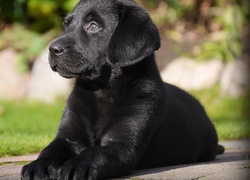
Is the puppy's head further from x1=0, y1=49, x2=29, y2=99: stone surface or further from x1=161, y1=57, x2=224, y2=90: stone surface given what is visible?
x1=0, y1=49, x2=29, y2=99: stone surface

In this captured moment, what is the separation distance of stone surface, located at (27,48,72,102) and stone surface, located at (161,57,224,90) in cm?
176

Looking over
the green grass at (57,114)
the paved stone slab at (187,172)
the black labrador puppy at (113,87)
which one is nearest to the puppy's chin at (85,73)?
the black labrador puppy at (113,87)

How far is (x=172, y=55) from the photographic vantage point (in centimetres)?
1155

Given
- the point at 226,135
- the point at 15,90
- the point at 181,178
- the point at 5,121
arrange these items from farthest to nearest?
the point at 15,90
the point at 5,121
the point at 226,135
the point at 181,178

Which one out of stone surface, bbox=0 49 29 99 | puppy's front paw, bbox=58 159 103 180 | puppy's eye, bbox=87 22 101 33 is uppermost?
puppy's eye, bbox=87 22 101 33

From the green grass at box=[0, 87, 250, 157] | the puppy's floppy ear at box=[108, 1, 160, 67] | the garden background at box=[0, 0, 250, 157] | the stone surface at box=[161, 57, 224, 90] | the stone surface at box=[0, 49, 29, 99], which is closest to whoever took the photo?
the puppy's floppy ear at box=[108, 1, 160, 67]

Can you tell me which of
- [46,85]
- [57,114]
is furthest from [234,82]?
[46,85]

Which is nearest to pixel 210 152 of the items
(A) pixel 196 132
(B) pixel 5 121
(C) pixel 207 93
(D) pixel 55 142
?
(A) pixel 196 132

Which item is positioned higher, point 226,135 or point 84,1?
point 84,1

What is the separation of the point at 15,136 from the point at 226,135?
225 cm

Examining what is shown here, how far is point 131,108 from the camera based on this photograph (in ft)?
13.5

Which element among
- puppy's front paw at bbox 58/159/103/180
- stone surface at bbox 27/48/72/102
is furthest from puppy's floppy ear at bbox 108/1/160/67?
stone surface at bbox 27/48/72/102

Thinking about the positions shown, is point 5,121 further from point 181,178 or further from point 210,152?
point 181,178

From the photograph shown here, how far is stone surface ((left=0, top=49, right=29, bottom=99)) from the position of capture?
11758 mm
